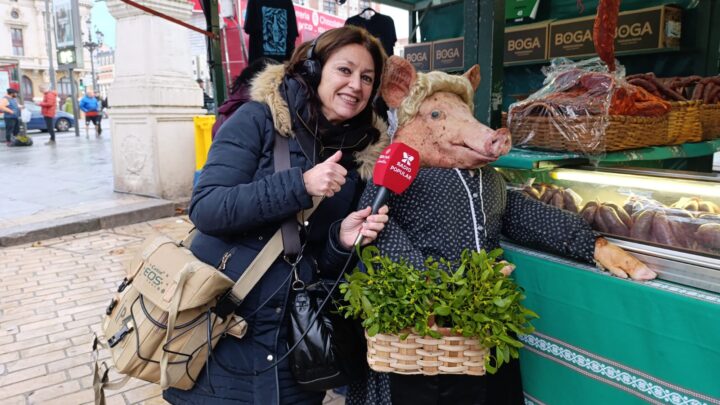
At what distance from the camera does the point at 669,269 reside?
1.92m

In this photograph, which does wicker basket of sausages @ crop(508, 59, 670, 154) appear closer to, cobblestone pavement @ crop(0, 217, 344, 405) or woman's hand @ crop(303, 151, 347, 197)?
woman's hand @ crop(303, 151, 347, 197)

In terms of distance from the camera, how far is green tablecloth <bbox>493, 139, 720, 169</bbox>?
2479mm

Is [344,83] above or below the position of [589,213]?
above

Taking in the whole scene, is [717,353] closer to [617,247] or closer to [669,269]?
[669,269]

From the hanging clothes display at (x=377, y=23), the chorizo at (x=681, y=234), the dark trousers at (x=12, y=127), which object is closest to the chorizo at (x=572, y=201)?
the chorizo at (x=681, y=234)

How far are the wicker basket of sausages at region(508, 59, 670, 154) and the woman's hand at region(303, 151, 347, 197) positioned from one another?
58.9 inches

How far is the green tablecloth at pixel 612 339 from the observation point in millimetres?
1754

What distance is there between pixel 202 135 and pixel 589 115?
640cm

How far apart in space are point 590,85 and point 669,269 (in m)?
1.39

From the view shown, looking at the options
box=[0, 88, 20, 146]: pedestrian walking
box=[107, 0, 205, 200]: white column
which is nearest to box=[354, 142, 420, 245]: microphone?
box=[107, 0, 205, 200]: white column

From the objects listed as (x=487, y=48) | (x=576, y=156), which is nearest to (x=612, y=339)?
(x=576, y=156)

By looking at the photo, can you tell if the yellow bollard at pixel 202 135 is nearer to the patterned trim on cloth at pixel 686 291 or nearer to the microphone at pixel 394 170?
the microphone at pixel 394 170

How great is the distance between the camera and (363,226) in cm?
190

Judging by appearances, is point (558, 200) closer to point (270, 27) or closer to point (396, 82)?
point (396, 82)
